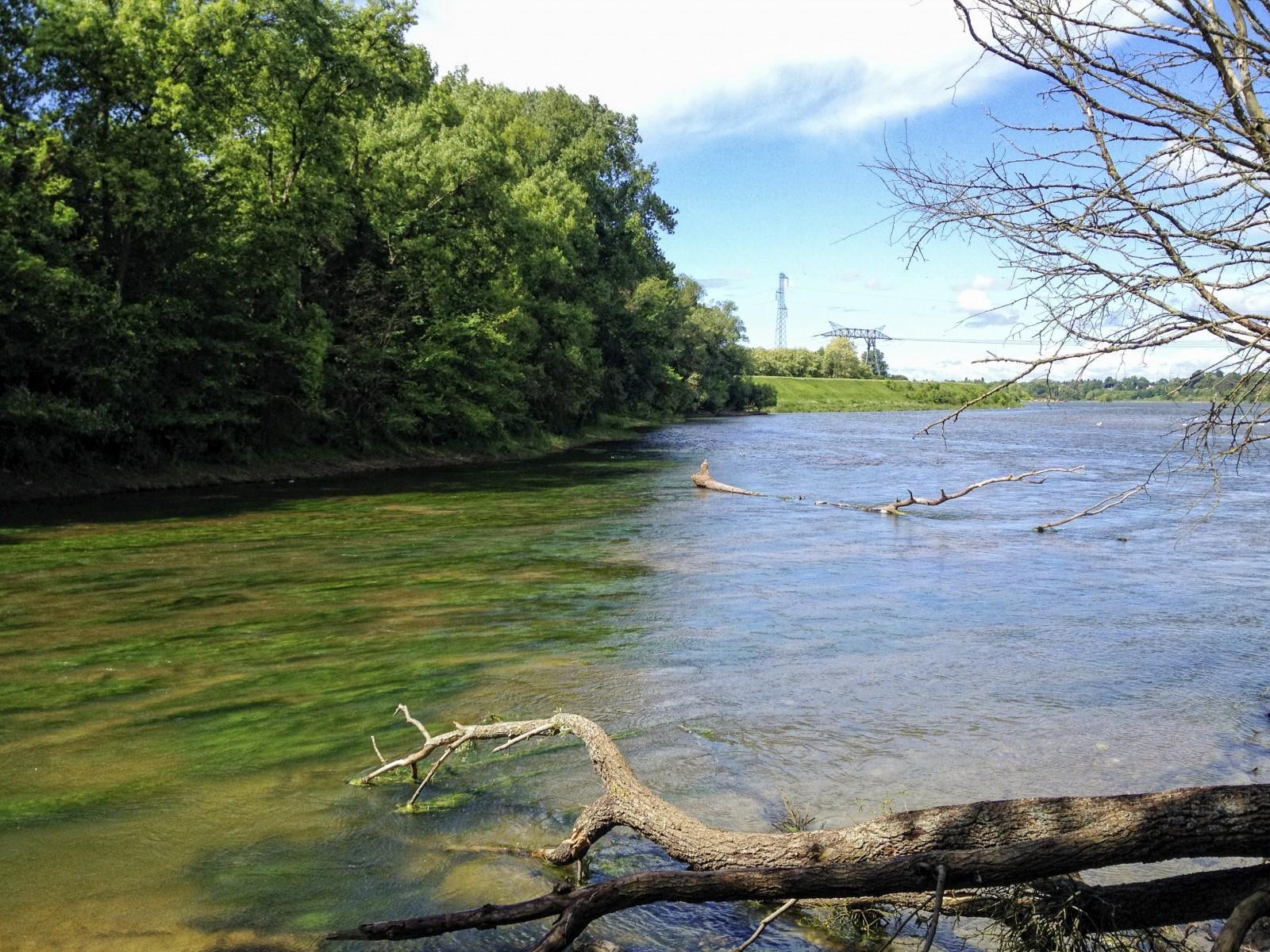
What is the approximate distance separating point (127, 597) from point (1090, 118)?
12.4 meters

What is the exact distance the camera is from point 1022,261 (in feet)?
14.1

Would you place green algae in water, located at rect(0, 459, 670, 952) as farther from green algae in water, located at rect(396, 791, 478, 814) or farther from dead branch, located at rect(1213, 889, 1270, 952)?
dead branch, located at rect(1213, 889, 1270, 952)

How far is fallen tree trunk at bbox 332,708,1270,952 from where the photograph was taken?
11.1ft

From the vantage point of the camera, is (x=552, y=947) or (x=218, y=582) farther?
(x=218, y=582)

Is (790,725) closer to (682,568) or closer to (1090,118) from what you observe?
(1090,118)

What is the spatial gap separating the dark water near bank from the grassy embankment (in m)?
97.8

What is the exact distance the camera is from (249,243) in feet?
83.7

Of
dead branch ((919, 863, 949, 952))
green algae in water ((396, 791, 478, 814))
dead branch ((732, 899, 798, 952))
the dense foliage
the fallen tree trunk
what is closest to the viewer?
dead branch ((919, 863, 949, 952))

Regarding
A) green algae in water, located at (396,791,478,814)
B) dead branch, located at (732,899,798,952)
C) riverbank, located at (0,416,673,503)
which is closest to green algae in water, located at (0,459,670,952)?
green algae in water, located at (396,791,478,814)

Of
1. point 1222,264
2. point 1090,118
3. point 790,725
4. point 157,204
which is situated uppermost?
point 157,204

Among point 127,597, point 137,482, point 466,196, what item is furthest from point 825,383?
point 127,597

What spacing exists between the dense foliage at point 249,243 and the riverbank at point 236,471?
1.60 ft

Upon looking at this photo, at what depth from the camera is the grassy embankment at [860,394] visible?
12431 centimetres

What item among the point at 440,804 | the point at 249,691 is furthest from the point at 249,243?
the point at 440,804
